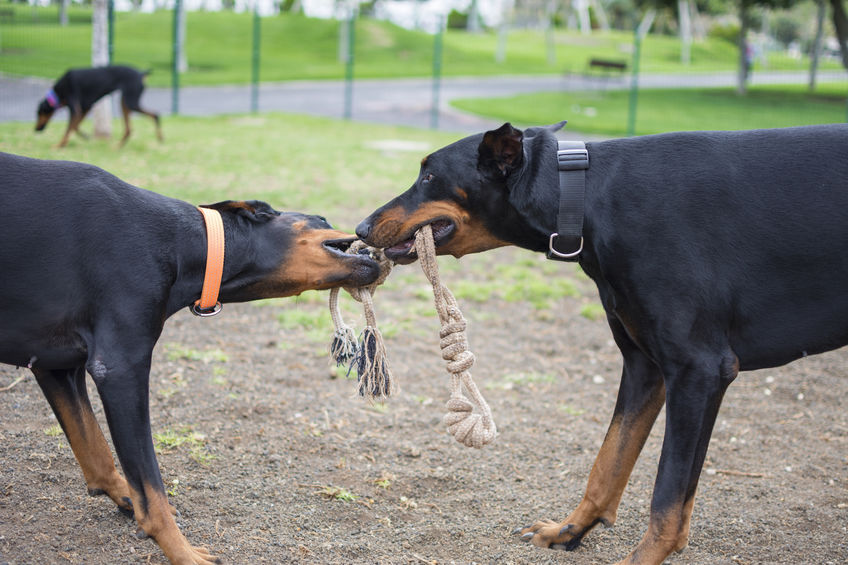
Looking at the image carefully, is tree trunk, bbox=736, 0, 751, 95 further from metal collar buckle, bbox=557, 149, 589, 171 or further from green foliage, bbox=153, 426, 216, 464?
green foliage, bbox=153, 426, 216, 464

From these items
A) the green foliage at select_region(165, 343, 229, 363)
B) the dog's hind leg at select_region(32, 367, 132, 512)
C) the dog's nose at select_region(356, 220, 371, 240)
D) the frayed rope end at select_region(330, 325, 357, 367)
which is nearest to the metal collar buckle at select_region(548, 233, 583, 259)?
the dog's nose at select_region(356, 220, 371, 240)

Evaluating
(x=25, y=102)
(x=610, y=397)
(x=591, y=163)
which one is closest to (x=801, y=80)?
(x=25, y=102)

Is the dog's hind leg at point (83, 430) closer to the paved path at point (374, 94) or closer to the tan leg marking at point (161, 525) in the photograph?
the tan leg marking at point (161, 525)

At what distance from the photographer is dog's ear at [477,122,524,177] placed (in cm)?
334

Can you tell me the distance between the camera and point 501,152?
11.2ft

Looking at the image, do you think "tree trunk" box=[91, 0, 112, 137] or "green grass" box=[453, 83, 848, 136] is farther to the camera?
"green grass" box=[453, 83, 848, 136]

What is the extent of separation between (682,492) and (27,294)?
2825 millimetres

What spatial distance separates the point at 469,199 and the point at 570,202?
17.8 inches

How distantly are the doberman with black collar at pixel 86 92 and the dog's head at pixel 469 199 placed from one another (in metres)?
10.7

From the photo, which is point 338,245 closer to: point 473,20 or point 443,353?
point 443,353

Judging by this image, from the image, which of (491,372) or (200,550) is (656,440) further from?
(200,550)

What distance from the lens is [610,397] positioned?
→ 5664 mm

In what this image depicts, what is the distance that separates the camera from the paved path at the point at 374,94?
59.6ft

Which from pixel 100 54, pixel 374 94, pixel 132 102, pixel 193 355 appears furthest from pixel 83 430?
pixel 374 94
